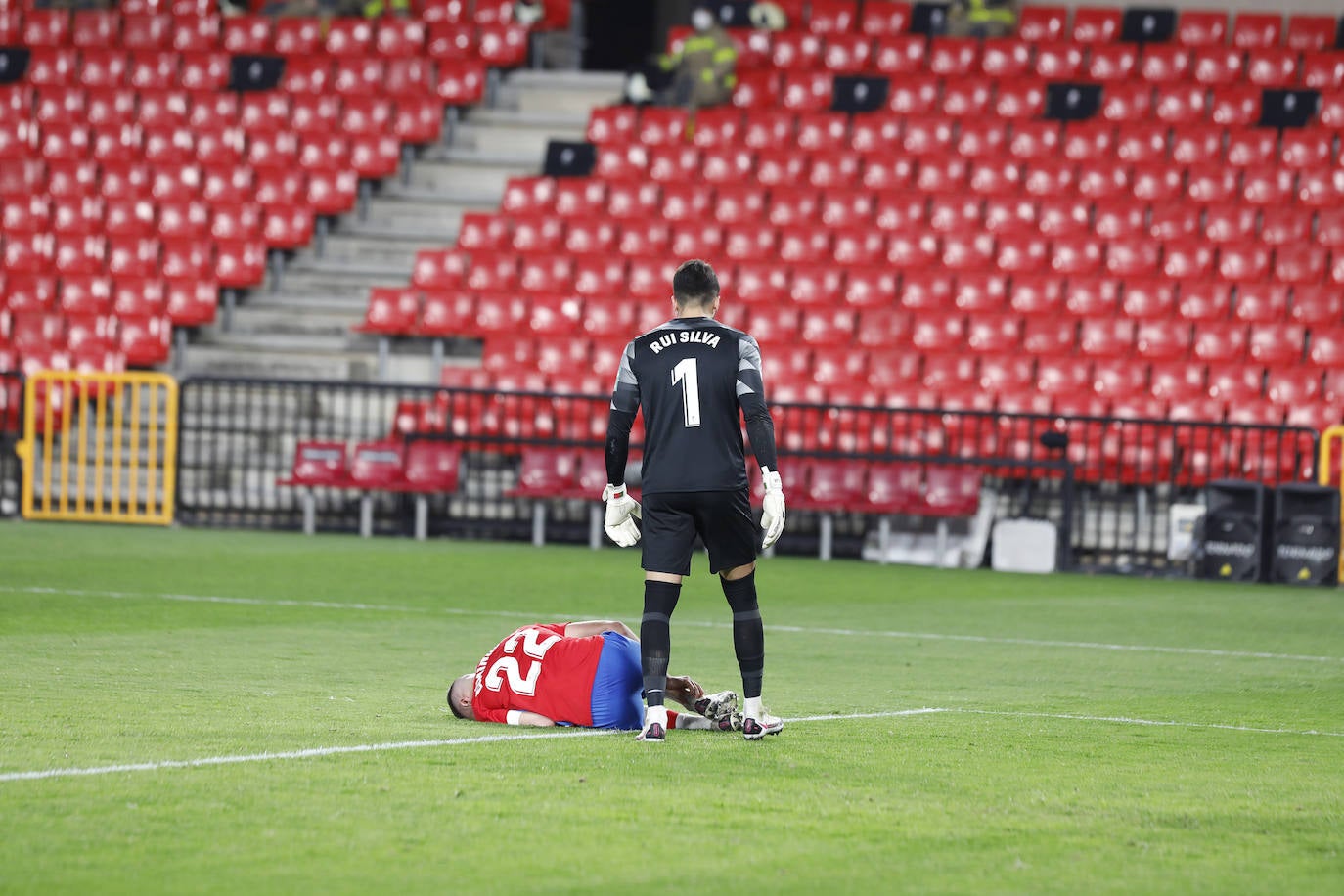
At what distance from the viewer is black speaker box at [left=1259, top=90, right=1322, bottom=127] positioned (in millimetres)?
23656

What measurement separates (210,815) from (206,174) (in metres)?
20.6

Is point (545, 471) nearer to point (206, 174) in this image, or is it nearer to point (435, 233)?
point (435, 233)

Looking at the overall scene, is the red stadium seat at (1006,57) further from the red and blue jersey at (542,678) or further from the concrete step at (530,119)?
the red and blue jersey at (542,678)

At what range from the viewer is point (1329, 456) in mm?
18438

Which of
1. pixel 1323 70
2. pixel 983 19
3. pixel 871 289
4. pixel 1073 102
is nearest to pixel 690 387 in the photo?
pixel 871 289

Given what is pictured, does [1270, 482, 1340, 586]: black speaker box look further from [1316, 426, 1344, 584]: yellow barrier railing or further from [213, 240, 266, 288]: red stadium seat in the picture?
[213, 240, 266, 288]: red stadium seat

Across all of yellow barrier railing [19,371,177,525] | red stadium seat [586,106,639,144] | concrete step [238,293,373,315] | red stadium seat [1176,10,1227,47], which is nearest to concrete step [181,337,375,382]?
concrete step [238,293,373,315]

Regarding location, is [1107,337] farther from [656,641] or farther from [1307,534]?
[656,641]

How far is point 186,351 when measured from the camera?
23.2 meters

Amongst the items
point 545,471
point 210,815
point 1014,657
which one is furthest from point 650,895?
point 545,471

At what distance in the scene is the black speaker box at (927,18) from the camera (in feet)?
86.0

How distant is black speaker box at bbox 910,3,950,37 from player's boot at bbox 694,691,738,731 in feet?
64.7

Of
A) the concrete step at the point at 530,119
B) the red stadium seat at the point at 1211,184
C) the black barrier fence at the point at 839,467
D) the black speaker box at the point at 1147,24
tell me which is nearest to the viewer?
the black barrier fence at the point at 839,467

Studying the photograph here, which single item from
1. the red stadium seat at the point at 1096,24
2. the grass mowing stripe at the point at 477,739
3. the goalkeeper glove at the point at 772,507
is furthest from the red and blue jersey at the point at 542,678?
the red stadium seat at the point at 1096,24
